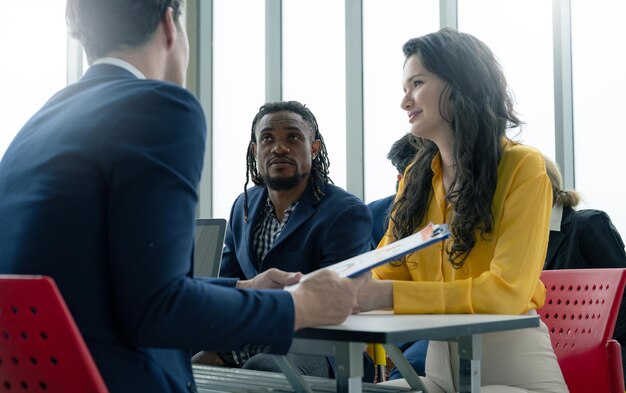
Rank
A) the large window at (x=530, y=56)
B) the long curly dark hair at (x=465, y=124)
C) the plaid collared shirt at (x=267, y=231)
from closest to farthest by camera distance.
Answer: the long curly dark hair at (x=465, y=124)
the plaid collared shirt at (x=267, y=231)
the large window at (x=530, y=56)

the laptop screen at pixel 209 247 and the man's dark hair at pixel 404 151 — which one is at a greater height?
the man's dark hair at pixel 404 151

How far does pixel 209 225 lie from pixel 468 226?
129 cm

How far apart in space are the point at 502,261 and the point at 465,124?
0.42 metres

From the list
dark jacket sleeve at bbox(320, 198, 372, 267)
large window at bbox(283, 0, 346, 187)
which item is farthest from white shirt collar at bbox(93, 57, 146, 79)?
large window at bbox(283, 0, 346, 187)

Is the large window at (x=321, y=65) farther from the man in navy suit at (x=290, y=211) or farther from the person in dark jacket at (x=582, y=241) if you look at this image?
the person in dark jacket at (x=582, y=241)

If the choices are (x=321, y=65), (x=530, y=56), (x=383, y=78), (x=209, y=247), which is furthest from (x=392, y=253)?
(x=321, y=65)

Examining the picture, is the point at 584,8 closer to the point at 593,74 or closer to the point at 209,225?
the point at 593,74

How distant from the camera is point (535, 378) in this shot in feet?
6.26

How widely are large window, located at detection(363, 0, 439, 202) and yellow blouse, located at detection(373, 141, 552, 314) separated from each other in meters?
3.32

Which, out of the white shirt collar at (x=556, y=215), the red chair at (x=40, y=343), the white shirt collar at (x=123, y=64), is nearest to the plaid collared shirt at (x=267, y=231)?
the white shirt collar at (x=556, y=215)

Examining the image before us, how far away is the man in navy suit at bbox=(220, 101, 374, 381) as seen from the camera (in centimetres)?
290

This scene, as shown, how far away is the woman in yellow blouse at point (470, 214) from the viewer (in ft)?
6.09

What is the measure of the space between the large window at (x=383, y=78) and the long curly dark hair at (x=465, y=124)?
3164 millimetres

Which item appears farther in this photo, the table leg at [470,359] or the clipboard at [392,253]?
the table leg at [470,359]
